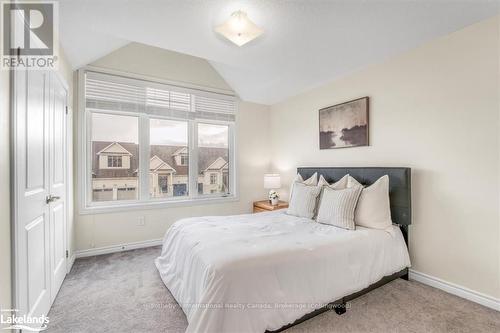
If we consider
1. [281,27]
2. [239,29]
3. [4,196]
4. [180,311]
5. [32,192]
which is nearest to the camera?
[4,196]

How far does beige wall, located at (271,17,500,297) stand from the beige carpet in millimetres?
335

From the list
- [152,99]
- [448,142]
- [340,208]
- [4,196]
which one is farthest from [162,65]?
[448,142]

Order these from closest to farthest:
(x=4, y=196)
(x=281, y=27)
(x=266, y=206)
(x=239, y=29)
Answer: (x=4, y=196) < (x=239, y=29) < (x=281, y=27) < (x=266, y=206)

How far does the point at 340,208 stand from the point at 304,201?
50cm

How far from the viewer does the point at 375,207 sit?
91.4 inches

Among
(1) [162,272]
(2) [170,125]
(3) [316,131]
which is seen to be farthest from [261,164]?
(1) [162,272]

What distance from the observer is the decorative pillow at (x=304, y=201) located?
275 centimetres

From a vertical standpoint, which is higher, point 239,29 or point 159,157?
point 239,29

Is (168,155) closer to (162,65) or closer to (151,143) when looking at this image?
(151,143)

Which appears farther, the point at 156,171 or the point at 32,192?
the point at 156,171

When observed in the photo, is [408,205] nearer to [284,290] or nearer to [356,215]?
[356,215]

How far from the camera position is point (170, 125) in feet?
12.2

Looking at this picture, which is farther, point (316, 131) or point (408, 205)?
point (316, 131)

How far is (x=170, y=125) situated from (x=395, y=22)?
3.16 m
